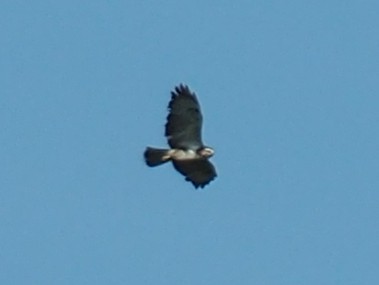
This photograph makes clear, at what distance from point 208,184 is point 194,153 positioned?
2.41ft

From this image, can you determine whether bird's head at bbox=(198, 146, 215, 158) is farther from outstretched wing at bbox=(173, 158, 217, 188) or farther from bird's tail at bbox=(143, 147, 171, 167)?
bird's tail at bbox=(143, 147, 171, 167)

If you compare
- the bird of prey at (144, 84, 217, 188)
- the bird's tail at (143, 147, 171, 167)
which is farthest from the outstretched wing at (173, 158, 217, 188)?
the bird's tail at (143, 147, 171, 167)

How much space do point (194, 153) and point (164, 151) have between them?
0.99 m

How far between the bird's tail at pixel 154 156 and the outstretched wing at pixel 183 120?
42 centimetres

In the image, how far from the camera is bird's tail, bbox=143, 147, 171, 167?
166ft

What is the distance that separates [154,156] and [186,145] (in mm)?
1082

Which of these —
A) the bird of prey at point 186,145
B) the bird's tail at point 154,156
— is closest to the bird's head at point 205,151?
the bird of prey at point 186,145

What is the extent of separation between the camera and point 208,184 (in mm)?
51938

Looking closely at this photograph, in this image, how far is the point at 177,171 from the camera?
2046 inches

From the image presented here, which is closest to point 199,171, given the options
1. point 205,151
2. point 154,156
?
point 205,151

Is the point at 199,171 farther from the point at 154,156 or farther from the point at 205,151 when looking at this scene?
the point at 154,156

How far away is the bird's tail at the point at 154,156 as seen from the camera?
5069 cm

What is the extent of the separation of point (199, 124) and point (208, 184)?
1.33 meters

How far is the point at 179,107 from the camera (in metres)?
51.3
